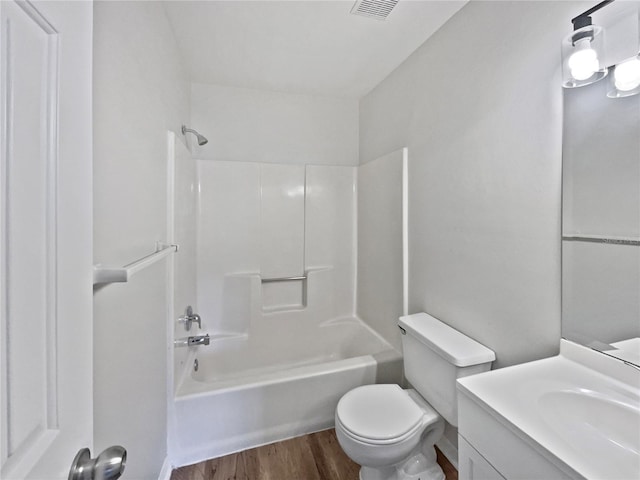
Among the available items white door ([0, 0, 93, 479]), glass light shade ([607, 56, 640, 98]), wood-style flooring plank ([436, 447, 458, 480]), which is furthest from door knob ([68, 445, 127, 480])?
wood-style flooring plank ([436, 447, 458, 480])

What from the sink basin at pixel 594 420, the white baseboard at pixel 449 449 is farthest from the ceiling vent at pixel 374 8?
the white baseboard at pixel 449 449

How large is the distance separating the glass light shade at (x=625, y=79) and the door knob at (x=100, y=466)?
158cm

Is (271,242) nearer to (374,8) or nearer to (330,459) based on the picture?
(330,459)

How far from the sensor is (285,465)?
159cm

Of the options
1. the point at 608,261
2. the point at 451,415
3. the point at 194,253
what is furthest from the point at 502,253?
the point at 194,253

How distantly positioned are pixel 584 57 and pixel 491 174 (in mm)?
495

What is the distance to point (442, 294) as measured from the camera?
5.49ft

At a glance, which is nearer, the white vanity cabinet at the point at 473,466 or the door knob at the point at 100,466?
the door knob at the point at 100,466

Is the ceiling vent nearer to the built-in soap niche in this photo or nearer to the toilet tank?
the toilet tank

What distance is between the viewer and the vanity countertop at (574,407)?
673mm

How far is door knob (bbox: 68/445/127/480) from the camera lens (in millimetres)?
437

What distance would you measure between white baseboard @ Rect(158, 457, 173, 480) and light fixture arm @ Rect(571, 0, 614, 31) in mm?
2585

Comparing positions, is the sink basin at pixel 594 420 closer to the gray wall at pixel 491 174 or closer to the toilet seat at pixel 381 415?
the gray wall at pixel 491 174

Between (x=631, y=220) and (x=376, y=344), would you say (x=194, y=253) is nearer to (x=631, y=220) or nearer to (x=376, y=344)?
(x=376, y=344)
